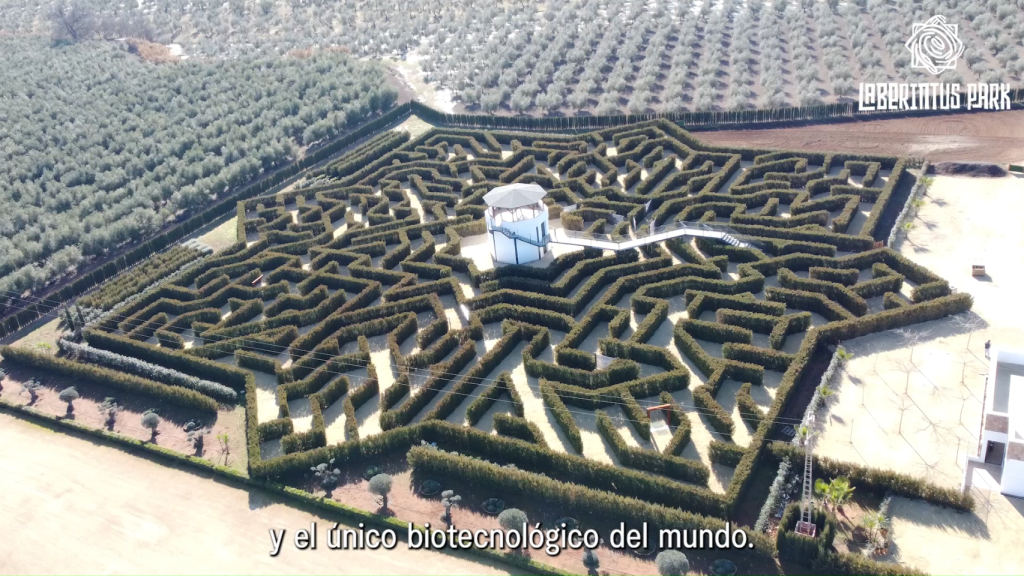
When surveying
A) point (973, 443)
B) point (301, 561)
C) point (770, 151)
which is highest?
point (770, 151)

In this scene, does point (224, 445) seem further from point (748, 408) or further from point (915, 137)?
point (915, 137)

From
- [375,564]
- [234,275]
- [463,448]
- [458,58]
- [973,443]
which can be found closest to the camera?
[375,564]

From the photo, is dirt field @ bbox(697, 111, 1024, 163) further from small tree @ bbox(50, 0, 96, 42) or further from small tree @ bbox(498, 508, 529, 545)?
small tree @ bbox(50, 0, 96, 42)

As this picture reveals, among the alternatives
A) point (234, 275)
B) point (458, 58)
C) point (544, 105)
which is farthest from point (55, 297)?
point (458, 58)

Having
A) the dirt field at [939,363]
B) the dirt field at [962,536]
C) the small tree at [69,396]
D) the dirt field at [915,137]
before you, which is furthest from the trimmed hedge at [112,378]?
the dirt field at [915,137]

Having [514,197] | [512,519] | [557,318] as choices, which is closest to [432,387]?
[557,318]

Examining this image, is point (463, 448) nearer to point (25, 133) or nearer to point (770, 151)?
point (770, 151)

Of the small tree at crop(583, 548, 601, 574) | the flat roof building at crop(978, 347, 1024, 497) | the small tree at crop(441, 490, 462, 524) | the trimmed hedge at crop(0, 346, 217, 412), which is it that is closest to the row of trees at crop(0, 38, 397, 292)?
the trimmed hedge at crop(0, 346, 217, 412)

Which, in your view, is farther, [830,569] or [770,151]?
[770,151]
